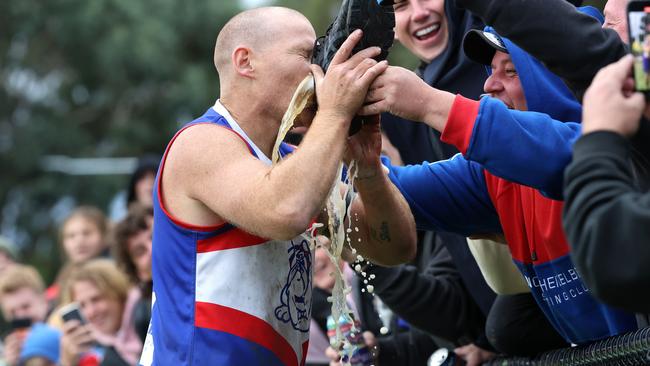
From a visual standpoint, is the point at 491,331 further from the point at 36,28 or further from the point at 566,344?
the point at 36,28

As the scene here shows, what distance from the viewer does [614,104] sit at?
3143 millimetres

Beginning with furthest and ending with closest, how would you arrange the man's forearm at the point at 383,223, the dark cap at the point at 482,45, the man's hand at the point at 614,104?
1. the man's forearm at the point at 383,223
2. the dark cap at the point at 482,45
3. the man's hand at the point at 614,104

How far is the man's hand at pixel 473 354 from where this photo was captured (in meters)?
5.57

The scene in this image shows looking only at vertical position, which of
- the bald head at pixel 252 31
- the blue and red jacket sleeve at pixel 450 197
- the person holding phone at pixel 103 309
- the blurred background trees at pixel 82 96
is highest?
the bald head at pixel 252 31

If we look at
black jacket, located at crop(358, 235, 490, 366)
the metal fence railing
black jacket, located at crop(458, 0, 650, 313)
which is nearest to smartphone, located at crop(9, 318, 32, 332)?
black jacket, located at crop(358, 235, 490, 366)

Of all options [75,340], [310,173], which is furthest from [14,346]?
[310,173]

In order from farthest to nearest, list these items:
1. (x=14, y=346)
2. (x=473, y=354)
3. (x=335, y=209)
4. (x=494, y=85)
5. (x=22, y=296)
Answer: (x=22, y=296), (x=14, y=346), (x=473, y=354), (x=494, y=85), (x=335, y=209)

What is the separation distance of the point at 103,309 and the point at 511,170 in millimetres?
4711

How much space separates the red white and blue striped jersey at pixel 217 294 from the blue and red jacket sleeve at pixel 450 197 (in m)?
0.72

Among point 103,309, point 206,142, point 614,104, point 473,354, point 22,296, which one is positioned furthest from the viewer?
point 22,296

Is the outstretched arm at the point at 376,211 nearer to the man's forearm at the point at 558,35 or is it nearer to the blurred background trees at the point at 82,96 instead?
the man's forearm at the point at 558,35

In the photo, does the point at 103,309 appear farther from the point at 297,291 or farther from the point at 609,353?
the point at 609,353

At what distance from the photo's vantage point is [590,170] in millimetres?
3025

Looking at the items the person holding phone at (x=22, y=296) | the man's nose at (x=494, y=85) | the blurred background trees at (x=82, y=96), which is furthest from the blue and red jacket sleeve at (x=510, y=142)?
the blurred background trees at (x=82, y=96)
